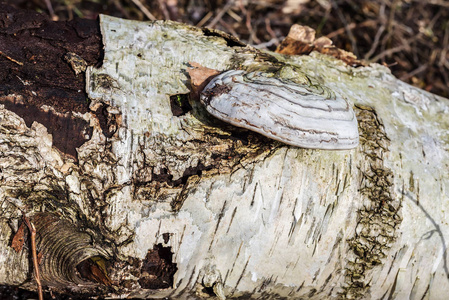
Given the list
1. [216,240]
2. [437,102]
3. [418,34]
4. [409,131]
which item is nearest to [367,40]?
[418,34]

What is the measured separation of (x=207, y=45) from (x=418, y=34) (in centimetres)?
475

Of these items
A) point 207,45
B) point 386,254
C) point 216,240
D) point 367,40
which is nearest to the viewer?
point 216,240

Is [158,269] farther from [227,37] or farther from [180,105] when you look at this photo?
[227,37]

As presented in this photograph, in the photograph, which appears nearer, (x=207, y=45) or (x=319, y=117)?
(x=319, y=117)

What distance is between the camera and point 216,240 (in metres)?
1.99

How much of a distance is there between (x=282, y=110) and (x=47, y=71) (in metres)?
1.24

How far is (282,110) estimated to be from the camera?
180 centimetres

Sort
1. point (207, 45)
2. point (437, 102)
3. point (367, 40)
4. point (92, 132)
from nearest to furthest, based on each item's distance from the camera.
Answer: point (92, 132), point (207, 45), point (437, 102), point (367, 40)

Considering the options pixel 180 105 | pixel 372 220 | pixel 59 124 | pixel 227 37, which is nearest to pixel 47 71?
pixel 59 124

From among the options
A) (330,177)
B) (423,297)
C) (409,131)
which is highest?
(409,131)

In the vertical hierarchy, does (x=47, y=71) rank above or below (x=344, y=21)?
below

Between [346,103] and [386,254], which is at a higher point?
[346,103]

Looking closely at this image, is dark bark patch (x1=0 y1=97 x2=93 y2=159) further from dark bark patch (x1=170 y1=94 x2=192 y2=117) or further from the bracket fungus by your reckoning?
the bracket fungus

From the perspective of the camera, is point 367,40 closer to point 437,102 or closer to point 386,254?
point 437,102
